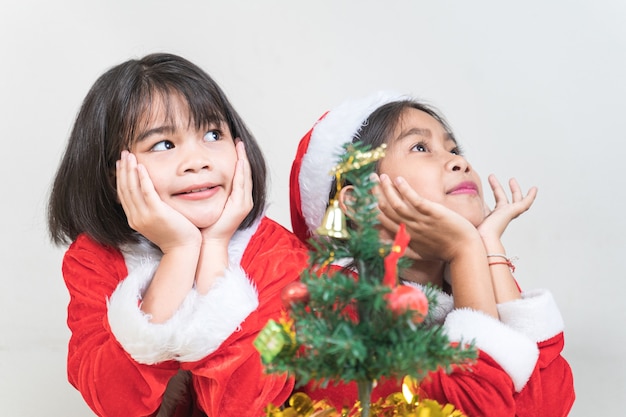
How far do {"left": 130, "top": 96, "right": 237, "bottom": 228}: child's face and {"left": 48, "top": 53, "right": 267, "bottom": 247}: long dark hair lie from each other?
0.02 m

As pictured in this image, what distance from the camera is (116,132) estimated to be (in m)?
1.65

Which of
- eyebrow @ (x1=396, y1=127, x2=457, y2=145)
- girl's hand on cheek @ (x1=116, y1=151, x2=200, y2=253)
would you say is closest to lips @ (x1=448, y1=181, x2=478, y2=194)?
eyebrow @ (x1=396, y1=127, x2=457, y2=145)

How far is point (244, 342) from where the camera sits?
4.97 ft

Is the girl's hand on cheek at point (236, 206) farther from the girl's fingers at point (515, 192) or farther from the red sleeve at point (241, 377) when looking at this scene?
the girl's fingers at point (515, 192)

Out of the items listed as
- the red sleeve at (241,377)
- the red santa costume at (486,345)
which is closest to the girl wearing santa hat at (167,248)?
the red sleeve at (241,377)

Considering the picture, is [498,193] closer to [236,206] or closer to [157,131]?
[236,206]

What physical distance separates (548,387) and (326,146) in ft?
1.96

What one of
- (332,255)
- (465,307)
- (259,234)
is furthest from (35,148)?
(332,255)

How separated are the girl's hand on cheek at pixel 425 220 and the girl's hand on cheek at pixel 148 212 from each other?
1.11ft

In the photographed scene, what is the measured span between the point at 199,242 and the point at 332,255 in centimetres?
52

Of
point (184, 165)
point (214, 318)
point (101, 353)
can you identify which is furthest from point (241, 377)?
point (184, 165)

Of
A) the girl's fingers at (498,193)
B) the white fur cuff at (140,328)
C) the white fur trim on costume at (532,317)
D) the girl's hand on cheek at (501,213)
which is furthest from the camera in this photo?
the girl's fingers at (498,193)

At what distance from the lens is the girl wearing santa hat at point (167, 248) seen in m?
1.50

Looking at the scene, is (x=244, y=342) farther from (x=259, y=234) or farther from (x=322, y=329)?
(x=322, y=329)
